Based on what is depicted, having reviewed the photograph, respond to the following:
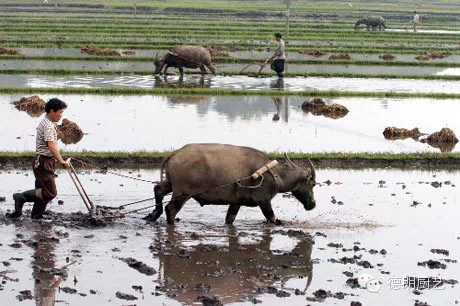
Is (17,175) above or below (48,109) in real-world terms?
below

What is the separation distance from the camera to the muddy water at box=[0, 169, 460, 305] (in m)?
8.46

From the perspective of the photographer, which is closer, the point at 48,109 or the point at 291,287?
the point at 291,287

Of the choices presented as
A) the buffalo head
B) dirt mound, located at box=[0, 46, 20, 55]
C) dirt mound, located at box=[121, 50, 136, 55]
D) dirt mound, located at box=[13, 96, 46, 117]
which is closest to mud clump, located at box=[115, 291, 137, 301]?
the buffalo head

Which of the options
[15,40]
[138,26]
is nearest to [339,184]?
[15,40]

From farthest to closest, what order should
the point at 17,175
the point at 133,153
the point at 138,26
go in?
the point at 138,26 → the point at 133,153 → the point at 17,175

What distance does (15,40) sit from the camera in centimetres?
3400

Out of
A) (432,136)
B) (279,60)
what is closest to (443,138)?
(432,136)

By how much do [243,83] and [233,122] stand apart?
22.6 feet

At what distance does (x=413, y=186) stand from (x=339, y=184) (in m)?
1.08

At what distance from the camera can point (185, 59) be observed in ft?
87.9

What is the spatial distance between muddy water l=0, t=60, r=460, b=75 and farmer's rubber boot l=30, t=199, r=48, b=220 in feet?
54.2

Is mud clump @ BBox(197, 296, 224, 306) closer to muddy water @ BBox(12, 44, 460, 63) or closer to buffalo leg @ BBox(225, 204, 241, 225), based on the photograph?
buffalo leg @ BBox(225, 204, 241, 225)

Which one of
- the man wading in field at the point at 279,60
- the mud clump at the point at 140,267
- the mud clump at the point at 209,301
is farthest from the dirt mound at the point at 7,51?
the mud clump at the point at 209,301

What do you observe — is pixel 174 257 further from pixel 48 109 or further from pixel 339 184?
pixel 339 184
